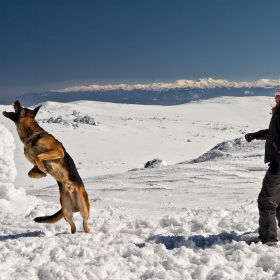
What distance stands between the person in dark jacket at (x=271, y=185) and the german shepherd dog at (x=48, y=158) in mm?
2416

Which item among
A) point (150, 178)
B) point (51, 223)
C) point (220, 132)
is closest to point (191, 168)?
point (150, 178)

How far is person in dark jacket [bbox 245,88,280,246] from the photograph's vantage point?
13.4 ft

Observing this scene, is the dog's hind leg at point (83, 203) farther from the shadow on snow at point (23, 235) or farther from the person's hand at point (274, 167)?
the person's hand at point (274, 167)

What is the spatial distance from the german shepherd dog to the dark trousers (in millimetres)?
2399

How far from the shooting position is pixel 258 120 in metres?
47.8

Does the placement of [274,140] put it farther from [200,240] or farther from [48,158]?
[48,158]

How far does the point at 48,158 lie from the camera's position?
4324 mm

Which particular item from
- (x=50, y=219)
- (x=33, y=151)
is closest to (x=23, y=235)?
(x=50, y=219)

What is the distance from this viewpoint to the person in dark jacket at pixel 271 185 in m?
4.09

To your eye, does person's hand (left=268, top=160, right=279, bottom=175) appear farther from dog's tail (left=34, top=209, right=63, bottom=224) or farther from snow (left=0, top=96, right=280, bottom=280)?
dog's tail (left=34, top=209, right=63, bottom=224)

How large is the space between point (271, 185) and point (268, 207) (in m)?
0.31

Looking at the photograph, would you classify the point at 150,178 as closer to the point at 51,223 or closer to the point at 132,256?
the point at 51,223

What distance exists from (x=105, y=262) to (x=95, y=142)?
19810mm

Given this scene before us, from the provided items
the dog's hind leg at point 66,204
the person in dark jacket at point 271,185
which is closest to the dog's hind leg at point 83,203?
the dog's hind leg at point 66,204
